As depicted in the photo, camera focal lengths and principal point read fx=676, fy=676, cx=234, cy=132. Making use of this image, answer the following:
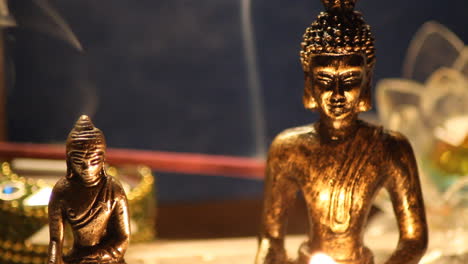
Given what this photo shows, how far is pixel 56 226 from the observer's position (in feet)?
4.47

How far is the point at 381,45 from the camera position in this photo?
2.41 meters

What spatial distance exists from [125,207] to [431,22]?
5.01 feet

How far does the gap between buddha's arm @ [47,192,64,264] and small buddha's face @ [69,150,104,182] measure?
0.07 meters

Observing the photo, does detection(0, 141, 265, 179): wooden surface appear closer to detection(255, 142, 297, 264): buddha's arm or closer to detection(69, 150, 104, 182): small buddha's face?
detection(255, 142, 297, 264): buddha's arm

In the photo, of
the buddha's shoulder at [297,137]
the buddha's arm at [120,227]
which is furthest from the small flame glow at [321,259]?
the buddha's arm at [120,227]

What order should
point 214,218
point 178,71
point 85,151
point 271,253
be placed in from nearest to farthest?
1. point 85,151
2. point 271,253
3. point 178,71
4. point 214,218

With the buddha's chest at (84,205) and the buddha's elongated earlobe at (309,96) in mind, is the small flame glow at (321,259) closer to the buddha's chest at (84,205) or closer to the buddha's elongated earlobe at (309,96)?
the buddha's elongated earlobe at (309,96)

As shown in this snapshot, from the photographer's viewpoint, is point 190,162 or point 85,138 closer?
point 85,138

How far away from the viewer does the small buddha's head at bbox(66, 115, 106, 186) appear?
1.31 metres

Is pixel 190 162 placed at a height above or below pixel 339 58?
below

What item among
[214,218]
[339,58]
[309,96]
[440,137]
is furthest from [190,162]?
[339,58]

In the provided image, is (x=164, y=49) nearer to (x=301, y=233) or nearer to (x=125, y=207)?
(x=301, y=233)

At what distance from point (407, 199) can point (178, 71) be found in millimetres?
1121

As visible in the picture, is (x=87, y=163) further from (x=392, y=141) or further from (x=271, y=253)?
(x=392, y=141)
